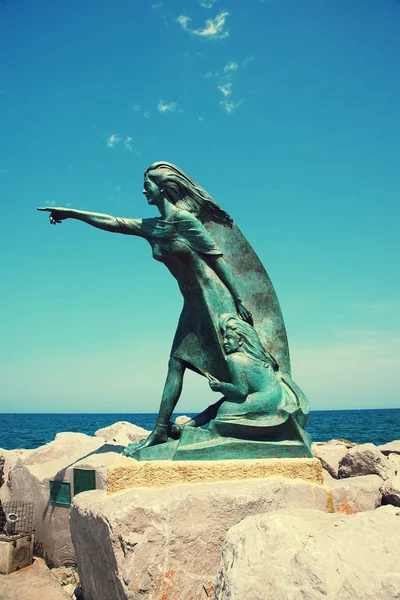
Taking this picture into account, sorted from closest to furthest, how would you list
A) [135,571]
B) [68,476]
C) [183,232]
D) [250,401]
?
[135,571] → [250,401] → [183,232] → [68,476]

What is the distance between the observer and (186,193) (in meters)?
4.01

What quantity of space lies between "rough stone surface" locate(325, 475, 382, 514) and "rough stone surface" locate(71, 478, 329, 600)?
464 mm

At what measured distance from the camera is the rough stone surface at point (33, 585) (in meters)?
4.43

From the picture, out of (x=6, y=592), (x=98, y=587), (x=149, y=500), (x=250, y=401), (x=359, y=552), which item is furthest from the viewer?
(x=6, y=592)

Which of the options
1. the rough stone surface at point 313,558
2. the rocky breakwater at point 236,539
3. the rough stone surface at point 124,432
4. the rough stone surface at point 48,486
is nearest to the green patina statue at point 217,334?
the rocky breakwater at point 236,539

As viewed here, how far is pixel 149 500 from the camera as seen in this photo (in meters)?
2.79

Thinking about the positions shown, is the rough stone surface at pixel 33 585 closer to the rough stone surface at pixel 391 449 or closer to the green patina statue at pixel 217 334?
the green patina statue at pixel 217 334

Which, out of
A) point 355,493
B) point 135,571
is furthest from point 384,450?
point 135,571

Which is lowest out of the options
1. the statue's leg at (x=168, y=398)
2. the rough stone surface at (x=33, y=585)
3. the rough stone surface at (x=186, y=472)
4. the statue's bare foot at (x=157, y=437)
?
the rough stone surface at (x=33, y=585)

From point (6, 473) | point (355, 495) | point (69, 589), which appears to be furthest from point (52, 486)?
point (355, 495)

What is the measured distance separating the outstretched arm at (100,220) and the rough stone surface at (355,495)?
2.53m

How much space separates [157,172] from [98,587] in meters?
3.06

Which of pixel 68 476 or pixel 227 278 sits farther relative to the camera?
pixel 68 476

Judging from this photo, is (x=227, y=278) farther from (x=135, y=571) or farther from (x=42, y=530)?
(x=42, y=530)
